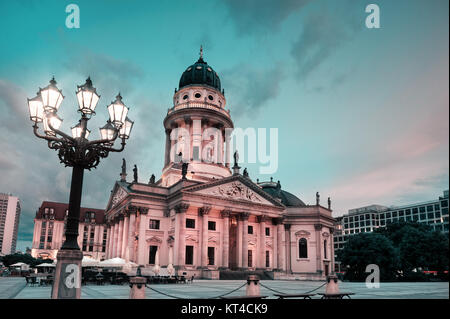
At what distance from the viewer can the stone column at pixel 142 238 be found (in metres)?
49.0

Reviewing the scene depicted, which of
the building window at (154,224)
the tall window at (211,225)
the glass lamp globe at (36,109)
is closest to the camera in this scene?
the glass lamp globe at (36,109)

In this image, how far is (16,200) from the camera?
154m

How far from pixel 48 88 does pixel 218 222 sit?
140 feet

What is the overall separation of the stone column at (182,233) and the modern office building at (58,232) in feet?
188

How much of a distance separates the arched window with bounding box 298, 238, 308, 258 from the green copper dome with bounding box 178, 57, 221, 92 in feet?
109

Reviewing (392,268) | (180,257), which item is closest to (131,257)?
(180,257)

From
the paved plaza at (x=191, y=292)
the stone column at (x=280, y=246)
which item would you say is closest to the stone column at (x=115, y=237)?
the stone column at (x=280, y=246)

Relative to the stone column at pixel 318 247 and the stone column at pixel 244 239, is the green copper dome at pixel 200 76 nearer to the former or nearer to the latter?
the stone column at pixel 244 239

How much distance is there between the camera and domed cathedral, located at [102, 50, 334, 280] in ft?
162

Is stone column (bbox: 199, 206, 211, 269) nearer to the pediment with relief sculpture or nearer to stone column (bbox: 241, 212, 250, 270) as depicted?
the pediment with relief sculpture

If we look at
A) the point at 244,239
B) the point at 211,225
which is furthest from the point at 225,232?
the point at 244,239

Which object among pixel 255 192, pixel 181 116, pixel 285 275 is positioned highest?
pixel 181 116

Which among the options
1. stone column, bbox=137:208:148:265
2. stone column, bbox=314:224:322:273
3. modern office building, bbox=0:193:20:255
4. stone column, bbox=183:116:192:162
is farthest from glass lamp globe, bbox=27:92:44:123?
modern office building, bbox=0:193:20:255
